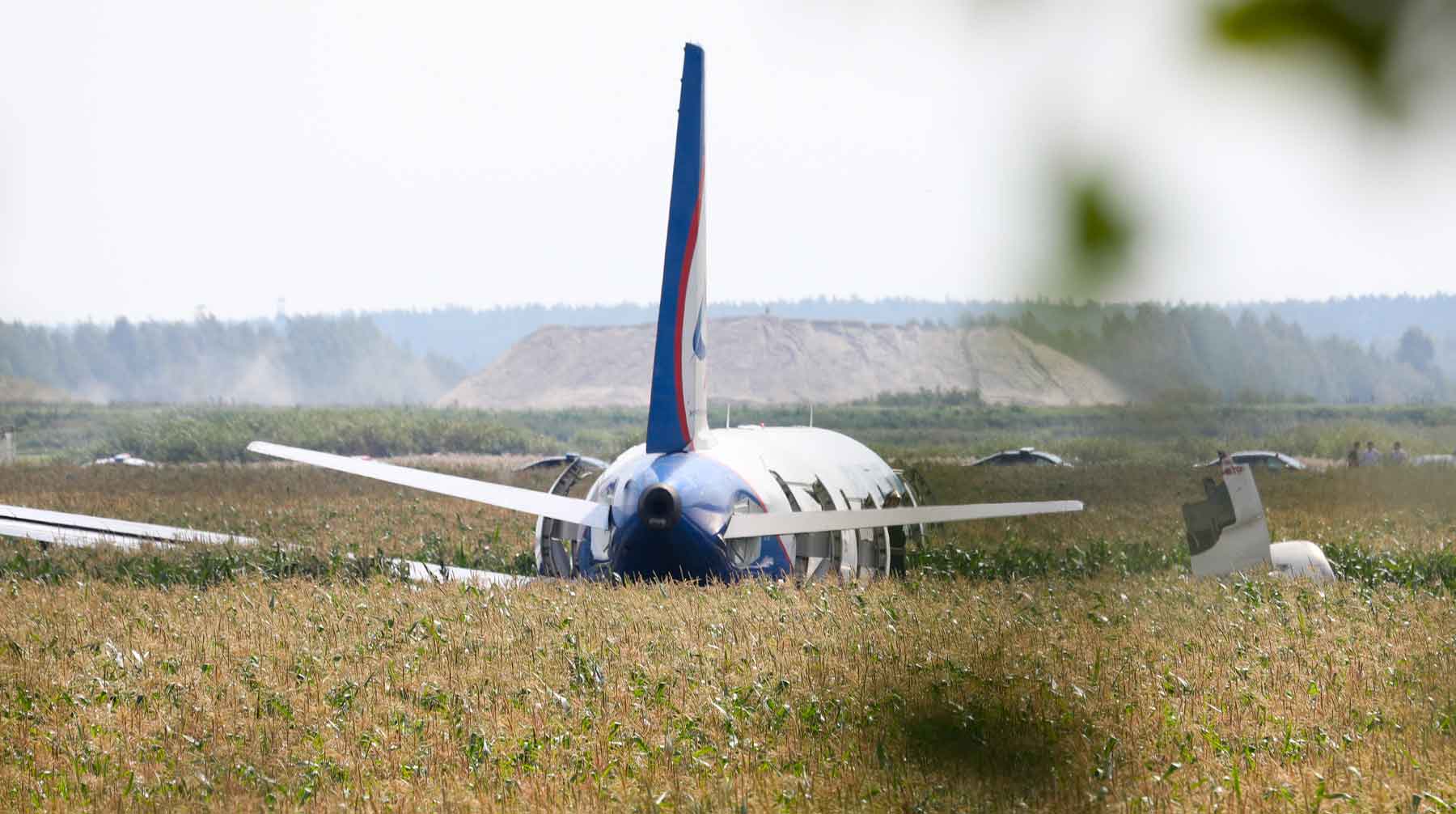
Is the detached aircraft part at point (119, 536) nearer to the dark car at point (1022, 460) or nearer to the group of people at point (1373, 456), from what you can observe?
the group of people at point (1373, 456)

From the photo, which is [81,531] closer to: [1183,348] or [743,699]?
[743,699]

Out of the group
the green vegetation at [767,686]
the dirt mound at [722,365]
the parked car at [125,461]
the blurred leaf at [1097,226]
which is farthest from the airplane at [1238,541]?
the dirt mound at [722,365]

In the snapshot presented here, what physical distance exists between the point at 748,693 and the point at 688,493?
4204 millimetres

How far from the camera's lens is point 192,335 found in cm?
13088

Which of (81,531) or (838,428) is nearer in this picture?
(81,531)

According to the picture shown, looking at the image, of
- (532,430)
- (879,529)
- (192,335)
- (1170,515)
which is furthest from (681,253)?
(192,335)

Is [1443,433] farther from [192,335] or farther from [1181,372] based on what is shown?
[192,335]

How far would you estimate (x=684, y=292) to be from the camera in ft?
50.1

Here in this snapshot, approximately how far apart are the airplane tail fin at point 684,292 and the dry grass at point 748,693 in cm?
185

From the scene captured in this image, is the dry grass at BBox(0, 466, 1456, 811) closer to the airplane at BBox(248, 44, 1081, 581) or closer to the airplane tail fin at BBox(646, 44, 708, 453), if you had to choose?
the airplane at BBox(248, 44, 1081, 581)

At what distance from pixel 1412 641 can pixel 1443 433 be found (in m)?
4.97

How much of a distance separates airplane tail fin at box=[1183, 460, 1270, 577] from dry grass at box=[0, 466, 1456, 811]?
1.77 feet

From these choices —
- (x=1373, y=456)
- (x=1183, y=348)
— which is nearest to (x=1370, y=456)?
(x=1373, y=456)

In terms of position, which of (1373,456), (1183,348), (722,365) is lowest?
(722,365)
